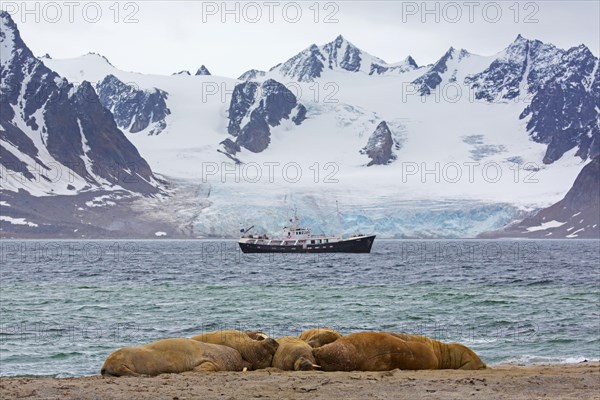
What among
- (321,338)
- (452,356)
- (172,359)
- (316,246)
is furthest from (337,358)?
(316,246)

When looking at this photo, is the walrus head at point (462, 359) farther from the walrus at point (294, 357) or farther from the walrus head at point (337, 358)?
the walrus at point (294, 357)

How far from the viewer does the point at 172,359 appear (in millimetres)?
21031

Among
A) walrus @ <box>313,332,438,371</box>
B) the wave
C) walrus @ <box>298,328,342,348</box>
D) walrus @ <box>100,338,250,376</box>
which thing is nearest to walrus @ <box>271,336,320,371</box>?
walrus @ <box>313,332,438,371</box>

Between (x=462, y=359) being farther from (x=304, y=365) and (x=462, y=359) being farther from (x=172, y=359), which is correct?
(x=172, y=359)

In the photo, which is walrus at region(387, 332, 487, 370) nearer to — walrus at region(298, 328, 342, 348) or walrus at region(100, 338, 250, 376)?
walrus at region(298, 328, 342, 348)

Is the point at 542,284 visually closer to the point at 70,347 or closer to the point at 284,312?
the point at 284,312

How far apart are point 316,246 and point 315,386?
14969 centimetres

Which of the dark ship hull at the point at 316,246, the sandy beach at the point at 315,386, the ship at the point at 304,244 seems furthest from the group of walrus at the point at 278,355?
the dark ship hull at the point at 316,246

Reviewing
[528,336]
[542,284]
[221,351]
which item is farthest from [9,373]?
[542,284]

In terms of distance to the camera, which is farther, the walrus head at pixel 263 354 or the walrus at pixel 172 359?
the walrus head at pixel 263 354

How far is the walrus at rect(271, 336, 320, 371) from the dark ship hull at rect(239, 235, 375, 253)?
14453cm

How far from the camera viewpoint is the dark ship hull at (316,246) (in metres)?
167

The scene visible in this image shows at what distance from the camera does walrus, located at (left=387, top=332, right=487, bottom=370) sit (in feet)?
73.8

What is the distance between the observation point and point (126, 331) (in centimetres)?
3859
